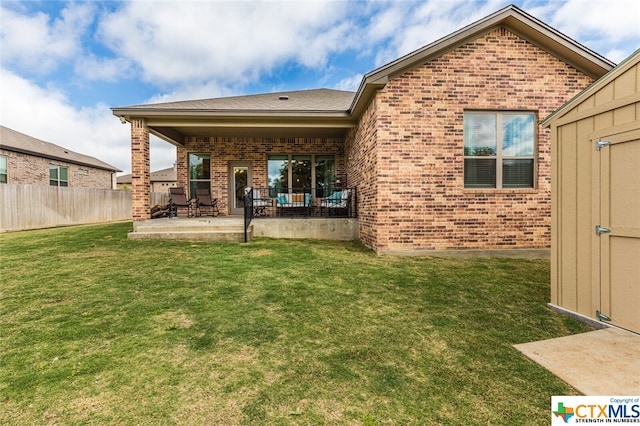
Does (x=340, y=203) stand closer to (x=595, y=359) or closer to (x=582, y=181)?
(x=582, y=181)

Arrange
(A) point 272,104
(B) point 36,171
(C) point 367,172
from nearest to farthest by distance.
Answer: (C) point 367,172 < (A) point 272,104 < (B) point 36,171

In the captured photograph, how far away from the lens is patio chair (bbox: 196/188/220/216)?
10.8 metres

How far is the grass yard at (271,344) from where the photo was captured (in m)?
1.85

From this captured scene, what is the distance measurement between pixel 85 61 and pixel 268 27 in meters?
11.1

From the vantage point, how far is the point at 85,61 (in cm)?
1655

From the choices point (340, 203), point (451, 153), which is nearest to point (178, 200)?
point (340, 203)

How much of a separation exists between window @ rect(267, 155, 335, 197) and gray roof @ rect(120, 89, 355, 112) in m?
1.95

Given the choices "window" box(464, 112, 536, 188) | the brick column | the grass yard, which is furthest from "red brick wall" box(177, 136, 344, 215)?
the grass yard

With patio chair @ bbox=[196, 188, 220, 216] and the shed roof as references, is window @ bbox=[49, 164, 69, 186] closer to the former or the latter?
patio chair @ bbox=[196, 188, 220, 216]

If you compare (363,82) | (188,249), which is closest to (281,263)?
(188,249)

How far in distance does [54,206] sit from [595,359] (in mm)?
17430

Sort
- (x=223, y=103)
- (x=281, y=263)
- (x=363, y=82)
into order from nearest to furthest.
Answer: (x=281, y=263), (x=363, y=82), (x=223, y=103)

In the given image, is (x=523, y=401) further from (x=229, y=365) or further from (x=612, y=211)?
(x=612, y=211)

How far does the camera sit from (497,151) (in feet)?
21.8
